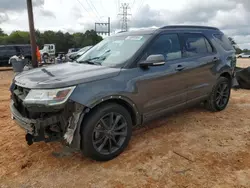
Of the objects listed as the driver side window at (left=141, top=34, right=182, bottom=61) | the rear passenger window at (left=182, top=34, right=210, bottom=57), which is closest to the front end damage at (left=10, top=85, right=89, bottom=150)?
the driver side window at (left=141, top=34, right=182, bottom=61)

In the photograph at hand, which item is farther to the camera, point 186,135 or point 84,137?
point 186,135

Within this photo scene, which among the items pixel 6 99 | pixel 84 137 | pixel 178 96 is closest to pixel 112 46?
pixel 178 96

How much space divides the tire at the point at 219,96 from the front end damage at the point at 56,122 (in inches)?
124

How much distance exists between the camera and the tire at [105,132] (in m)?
2.90

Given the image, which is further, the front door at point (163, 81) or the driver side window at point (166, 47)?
the driver side window at point (166, 47)

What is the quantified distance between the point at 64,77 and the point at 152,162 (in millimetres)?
1609

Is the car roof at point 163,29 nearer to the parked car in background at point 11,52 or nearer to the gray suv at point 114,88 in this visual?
the gray suv at point 114,88

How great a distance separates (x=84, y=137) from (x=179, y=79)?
6.43ft

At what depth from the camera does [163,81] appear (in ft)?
12.1

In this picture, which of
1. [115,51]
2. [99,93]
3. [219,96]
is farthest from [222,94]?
[99,93]

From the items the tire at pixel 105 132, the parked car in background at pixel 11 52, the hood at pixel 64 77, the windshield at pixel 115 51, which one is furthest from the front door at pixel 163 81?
the parked car in background at pixel 11 52

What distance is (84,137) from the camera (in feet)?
9.41

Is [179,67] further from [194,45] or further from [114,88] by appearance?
[114,88]

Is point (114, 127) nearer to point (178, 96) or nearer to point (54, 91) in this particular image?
point (54, 91)
